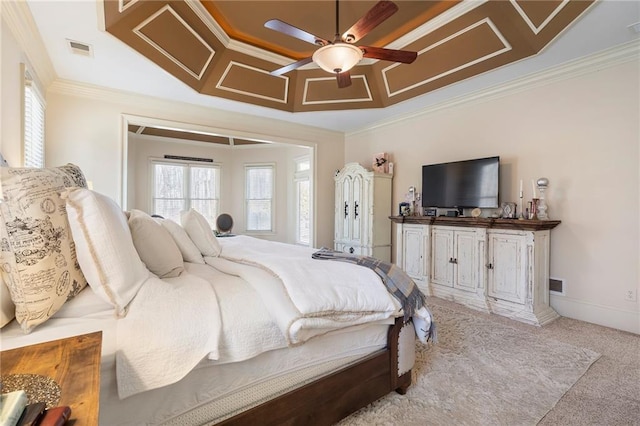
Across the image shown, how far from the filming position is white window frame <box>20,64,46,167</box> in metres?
2.43

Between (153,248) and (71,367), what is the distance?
920 millimetres

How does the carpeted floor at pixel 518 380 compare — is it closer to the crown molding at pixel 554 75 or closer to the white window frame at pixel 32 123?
the crown molding at pixel 554 75

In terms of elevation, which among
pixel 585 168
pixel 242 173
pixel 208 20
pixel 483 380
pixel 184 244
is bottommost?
pixel 483 380

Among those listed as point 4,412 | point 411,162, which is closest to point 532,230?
point 411,162

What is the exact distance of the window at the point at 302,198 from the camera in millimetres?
6730

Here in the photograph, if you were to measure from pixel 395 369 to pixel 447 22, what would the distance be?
330 centimetres

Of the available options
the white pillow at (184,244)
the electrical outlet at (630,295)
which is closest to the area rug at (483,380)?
the electrical outlet at (630,295)

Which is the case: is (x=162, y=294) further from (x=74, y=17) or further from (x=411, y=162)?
(x=411, y=162)

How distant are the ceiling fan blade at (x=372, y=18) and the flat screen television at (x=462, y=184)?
224 cm

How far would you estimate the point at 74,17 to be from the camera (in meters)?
2.42

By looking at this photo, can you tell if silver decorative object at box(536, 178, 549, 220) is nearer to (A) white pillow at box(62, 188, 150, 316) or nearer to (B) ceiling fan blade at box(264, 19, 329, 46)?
(B) ceiling fan blade at box(264, 19, 329, 46)

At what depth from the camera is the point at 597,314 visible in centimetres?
295

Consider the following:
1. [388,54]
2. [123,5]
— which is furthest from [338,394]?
[123,5]

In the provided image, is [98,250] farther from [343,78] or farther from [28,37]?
[28,37]
